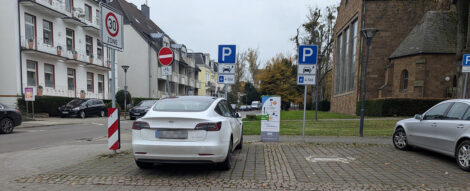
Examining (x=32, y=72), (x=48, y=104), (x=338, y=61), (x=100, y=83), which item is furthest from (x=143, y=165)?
(x=338, y=61)

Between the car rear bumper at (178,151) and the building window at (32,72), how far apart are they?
21652mm

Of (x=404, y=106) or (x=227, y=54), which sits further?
(x=404, y=106)

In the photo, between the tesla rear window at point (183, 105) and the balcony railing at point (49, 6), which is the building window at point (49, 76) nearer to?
the balcony railing at point (49, 6)

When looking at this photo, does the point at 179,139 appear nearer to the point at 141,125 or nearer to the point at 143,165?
the point at 141,125

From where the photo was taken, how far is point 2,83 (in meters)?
19.5

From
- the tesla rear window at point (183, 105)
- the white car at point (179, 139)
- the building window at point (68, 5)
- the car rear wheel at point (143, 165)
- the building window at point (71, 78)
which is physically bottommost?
the car rear wheel at point (143, 165)

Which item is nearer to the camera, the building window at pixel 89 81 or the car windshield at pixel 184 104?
the car windshield at pixel 184 104

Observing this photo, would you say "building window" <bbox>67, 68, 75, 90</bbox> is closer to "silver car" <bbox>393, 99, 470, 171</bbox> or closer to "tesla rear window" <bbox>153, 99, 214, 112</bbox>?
"tesla rear window" <bbox>153, 99, 214, 112</bbox>

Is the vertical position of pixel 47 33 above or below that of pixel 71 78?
above

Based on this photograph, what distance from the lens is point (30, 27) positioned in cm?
2058

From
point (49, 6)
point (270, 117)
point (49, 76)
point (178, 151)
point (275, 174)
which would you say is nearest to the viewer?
point (178, 151)

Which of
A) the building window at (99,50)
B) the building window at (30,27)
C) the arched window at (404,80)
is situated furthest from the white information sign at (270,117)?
the building window at (99,50)

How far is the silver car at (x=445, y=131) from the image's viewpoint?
5.24m

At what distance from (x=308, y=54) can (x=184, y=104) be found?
4601 mm
